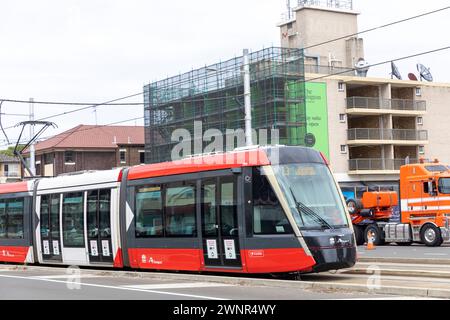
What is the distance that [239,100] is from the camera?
203 feet

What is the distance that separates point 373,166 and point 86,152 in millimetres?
31744

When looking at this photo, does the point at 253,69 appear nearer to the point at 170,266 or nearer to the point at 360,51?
the point at 360,51

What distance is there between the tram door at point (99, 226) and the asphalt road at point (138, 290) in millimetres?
1553

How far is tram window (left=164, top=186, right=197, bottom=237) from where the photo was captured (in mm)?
17000

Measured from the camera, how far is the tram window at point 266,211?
1518 centimetres

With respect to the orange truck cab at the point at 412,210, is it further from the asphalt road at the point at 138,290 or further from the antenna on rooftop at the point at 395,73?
the antenna on rooftop at the point at 395,73

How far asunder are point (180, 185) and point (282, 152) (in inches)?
113

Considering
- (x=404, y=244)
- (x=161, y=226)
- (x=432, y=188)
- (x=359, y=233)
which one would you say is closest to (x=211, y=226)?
(x=161, y=226)

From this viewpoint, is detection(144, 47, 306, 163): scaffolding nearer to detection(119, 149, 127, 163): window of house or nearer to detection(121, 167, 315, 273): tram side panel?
detection(119, 149, 127, 163): window of house

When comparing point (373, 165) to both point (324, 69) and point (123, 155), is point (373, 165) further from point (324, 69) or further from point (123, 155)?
point (123, 155)

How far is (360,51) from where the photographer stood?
7244 cm

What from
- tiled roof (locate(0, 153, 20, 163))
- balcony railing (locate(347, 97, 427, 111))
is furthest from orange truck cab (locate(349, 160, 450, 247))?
tiled roof (locate(0, 153, 20, 163))

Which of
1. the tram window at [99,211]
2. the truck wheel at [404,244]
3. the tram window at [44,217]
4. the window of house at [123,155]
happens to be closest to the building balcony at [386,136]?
the window of house at [123,155]
